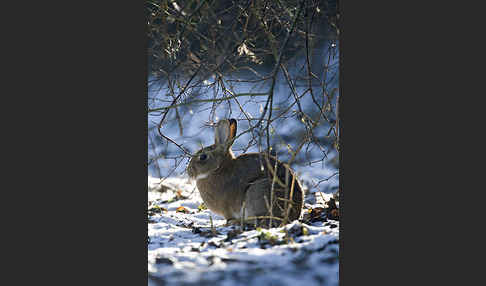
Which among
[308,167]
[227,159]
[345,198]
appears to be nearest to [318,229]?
[345,198]

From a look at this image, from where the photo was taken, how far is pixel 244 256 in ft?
8.63

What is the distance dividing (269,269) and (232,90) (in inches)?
65.2

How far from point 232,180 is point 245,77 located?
2.85ft

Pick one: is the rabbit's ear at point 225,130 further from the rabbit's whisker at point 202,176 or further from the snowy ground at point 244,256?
the snowy ground at point 244,256

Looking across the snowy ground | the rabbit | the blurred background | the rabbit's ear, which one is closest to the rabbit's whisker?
the rabbit

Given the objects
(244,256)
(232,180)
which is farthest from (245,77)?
(244,256)

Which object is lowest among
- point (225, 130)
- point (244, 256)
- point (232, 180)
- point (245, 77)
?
point (244, 256)

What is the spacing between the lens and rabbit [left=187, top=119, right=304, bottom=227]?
3.60 metres

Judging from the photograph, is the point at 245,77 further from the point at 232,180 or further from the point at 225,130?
the point at 232,180

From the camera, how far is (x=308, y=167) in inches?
151

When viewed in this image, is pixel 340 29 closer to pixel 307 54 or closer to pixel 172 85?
pixel 307 54

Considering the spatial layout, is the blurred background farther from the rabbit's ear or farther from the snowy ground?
the snowy ground

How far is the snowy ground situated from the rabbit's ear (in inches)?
28.7

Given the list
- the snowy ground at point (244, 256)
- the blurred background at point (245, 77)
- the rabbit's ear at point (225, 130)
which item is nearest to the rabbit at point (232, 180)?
the rabbit's ear at point (225, 130)
